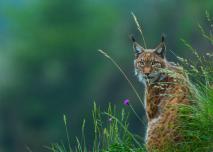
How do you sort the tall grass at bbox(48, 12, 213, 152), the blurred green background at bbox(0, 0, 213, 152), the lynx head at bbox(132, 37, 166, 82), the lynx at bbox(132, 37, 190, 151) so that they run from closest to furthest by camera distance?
the tall grass at bbox(48, 12, 213, 152) → the lynx at bbox(132, 37, 190, 151) → the lynx head at bbox(132, 37, 166, 82) → the blurred green background at bbox(0, 0, 213, 152)

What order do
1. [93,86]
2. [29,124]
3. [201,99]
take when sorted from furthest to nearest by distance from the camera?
1. [93,86]
2. [29,124]
3. [201,99]

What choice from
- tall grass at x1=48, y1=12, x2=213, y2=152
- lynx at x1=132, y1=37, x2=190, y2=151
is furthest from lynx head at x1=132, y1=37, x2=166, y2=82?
tall grass at x1=48, y1=12, x2=213, y2=152

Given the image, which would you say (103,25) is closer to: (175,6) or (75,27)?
(75,27)

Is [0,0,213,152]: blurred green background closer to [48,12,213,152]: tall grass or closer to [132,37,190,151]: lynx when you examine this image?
[132,37,190,151]: lynx

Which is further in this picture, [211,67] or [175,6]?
[175,6]

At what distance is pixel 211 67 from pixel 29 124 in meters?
48.0

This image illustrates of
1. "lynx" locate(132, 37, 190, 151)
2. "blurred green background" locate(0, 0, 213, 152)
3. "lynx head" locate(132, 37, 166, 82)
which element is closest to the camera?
"lynx" locate(132, 37, 190, 151)

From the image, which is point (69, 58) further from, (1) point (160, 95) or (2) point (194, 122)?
(2) point (194, 122)

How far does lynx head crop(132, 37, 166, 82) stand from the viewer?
10258 mm

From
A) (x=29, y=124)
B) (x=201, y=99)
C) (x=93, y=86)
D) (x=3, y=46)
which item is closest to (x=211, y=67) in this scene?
(x=201, y=99)

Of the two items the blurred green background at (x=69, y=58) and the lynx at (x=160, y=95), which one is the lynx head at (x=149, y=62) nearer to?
the lynx at (x=160, y=95)

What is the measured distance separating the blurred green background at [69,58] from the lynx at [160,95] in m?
37.5

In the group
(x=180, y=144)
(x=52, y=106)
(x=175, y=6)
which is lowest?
(x=52, y=106)

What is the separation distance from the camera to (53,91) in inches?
2454
